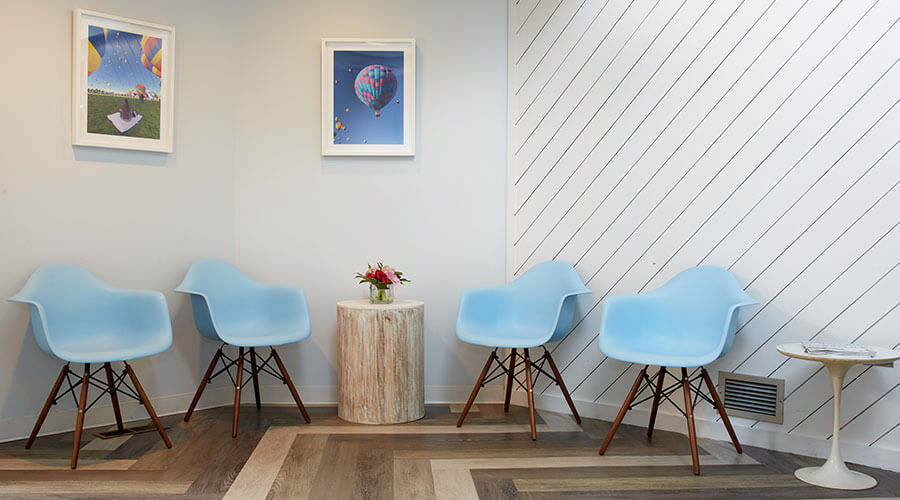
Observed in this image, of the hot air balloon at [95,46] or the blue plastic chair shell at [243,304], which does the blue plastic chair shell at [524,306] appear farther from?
the hot air balloon at [95,46]

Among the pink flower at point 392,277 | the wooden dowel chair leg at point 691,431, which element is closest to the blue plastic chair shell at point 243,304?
the pink flower at point 392,277

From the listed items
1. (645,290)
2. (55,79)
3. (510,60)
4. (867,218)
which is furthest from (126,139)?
(867,218)

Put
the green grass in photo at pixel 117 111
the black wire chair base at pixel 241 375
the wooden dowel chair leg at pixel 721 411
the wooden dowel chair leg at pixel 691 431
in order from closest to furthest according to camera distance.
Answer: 1. the wooden dowel chair leg at pixel 691 431
2. the wooden dowel chair leg at pixel 721 411
3. the black wire chair base at pixel 241 375
4. the green grass in photo at pixel 117 111

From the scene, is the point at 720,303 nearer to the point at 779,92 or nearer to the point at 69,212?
the point at 779,92

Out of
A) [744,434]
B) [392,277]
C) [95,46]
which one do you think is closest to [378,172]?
[392,277]

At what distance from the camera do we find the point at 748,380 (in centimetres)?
340

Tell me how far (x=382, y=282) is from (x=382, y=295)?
8 cm

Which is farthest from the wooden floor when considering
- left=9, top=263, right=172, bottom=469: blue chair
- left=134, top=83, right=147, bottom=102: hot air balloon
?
left=134, top=83, right=147, bottom=102: hot air balloon

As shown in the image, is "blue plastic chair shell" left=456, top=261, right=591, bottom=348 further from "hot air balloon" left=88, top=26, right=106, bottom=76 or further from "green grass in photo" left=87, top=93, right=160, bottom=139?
"hot air balloon" left=88, top=26, right=106, bottom=76

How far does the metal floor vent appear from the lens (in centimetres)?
331

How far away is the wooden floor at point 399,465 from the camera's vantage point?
276cm

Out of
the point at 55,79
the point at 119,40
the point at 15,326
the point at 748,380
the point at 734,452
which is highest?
the point at 119,40

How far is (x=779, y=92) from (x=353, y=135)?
2.32 metres

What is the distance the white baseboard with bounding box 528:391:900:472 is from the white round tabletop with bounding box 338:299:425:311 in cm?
88
